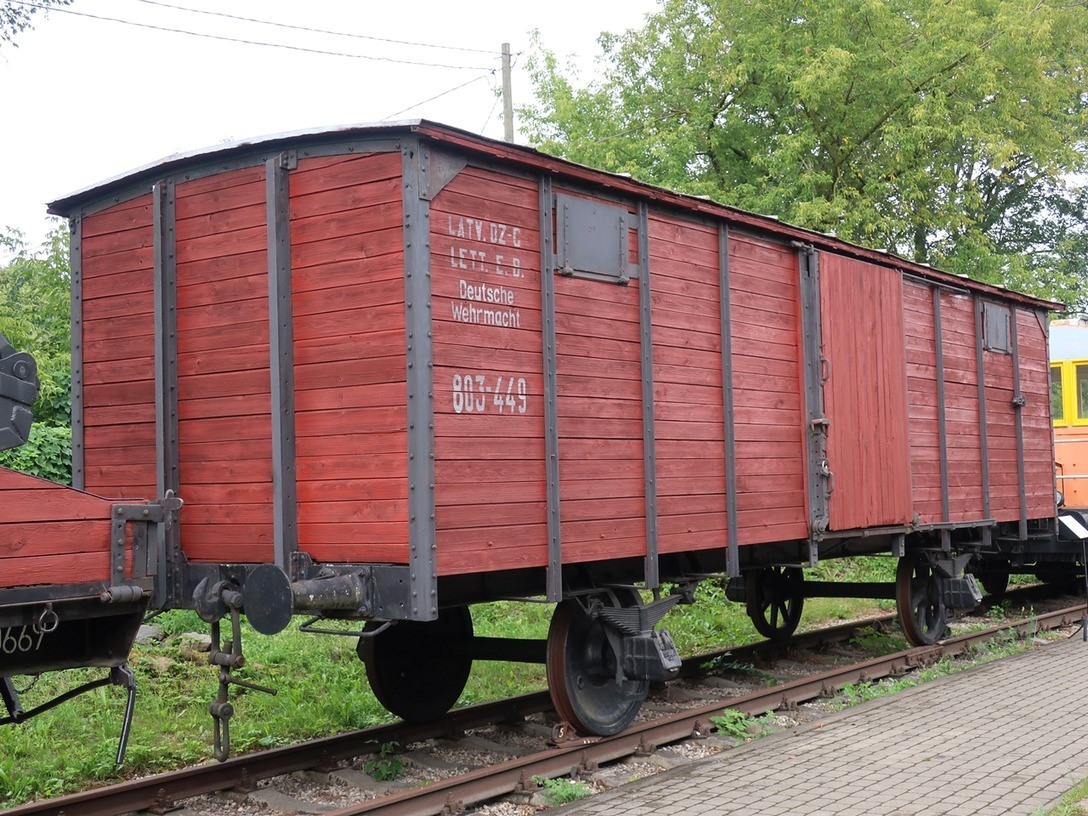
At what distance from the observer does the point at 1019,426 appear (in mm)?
11797

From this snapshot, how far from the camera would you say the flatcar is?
541 cm

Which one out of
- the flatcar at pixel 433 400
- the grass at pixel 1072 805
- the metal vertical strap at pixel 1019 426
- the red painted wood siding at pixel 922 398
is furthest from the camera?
the metal vertical strap at pixel 1019 426

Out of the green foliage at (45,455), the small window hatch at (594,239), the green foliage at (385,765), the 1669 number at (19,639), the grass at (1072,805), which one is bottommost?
the green foliage at (385,765)

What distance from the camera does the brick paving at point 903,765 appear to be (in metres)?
5.33

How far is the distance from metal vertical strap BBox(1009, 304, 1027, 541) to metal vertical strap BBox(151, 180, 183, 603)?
29.7 feet

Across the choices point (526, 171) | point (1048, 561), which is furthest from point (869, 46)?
point (526, 171)

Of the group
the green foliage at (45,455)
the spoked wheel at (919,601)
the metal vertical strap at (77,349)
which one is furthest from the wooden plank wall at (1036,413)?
the green foliage at (45,455)

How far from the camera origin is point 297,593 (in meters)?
5.38

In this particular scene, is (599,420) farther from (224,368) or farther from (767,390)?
(224,368)

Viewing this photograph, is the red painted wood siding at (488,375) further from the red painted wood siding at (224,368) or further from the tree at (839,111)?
the tree at (839,111)

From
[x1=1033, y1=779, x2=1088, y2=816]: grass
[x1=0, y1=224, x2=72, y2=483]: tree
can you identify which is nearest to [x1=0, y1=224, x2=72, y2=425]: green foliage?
[x1=0, y1=224, x2=72, y2=483]: tree

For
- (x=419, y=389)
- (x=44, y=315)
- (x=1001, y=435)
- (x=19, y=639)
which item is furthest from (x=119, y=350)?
(x=44, y=315)

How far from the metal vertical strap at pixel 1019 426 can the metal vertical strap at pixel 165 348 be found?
905 centimetres

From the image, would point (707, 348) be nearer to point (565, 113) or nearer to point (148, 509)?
point (148, 509)
